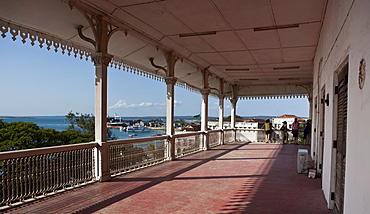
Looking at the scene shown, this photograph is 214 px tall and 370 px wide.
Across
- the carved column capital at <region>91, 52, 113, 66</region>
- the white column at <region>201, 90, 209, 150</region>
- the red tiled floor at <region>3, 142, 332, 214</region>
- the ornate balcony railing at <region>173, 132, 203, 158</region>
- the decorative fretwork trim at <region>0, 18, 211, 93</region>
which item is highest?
the decorative fretwork trim at <region>0, 18, 211, 93</region>

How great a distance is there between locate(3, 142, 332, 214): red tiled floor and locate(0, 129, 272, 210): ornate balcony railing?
0.65 feet

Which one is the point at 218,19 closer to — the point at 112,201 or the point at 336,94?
the point at 336,94

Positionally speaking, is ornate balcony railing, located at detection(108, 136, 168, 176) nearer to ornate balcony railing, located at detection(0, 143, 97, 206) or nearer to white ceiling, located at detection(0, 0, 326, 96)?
ornate balcony railing, located at detection(0, 143, 97, 206)

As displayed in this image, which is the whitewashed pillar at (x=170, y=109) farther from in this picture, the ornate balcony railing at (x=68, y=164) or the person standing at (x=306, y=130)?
the person standing at (x=306, y=130)

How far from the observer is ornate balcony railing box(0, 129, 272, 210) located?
13.4 feet

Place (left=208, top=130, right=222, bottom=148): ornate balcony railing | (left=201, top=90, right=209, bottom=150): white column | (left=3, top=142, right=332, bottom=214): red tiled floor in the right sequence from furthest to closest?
(left=208, top=130, right=222, bottom=148): ornate balcony railing
(left=201, top=90, right=209, bottom=150): white column
(left=3, top=142, right=332, bottom=214): red tiled floor

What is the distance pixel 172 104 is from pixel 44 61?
2193 inches

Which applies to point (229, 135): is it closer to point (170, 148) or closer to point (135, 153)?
point (170, 148)

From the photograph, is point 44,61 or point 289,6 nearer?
point 289,6

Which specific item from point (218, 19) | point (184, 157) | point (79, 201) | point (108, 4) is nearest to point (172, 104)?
point (184, 157)

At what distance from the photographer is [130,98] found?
7331 centimetres

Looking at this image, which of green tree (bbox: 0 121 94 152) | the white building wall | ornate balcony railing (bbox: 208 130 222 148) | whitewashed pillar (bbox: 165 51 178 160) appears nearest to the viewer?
the white building wall

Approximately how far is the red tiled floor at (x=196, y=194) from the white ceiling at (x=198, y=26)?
3.22m

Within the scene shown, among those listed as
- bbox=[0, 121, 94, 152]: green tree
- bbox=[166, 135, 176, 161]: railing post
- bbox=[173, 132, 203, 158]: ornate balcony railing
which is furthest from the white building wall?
bbox=[0, 121, 94, 152]: green tree
